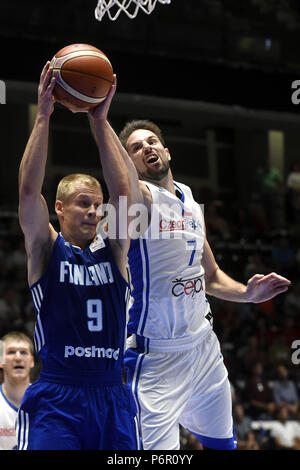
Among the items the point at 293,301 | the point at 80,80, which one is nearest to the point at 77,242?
the point at 80,80

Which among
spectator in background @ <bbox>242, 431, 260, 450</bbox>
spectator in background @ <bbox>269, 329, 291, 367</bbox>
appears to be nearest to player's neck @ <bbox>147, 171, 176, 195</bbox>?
spectator in background @ <bbox>242, 431, 260, 450</bbox>

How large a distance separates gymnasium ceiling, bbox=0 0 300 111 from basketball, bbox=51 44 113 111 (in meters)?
7.49

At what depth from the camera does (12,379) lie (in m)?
5.70

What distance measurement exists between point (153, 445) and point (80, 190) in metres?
1.58

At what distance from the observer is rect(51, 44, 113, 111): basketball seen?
11.6ft

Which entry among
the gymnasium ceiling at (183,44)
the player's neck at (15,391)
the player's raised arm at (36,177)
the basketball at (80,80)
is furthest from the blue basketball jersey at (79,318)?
the gymnasium ceiling at (183,44)

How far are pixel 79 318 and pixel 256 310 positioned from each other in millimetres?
9555

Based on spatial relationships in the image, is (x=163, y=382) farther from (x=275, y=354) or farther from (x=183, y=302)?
(x=275, y=354)

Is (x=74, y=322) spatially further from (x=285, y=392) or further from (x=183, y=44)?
(x=183, y=44)

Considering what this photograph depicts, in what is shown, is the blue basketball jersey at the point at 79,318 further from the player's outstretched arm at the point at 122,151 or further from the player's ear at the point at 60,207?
the player's outstretched arm at the point at 122,151

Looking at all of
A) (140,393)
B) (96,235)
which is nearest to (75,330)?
(96,235)

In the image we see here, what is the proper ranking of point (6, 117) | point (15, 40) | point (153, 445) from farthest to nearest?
point (6, 117) < point (15, 40) < point (153, 445)

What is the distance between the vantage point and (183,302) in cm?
438

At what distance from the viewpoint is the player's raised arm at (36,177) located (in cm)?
324
